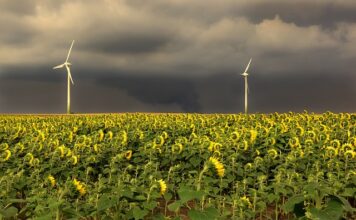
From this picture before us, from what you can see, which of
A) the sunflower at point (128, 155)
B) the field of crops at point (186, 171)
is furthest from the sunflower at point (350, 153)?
the sunflower at point (128, 155)

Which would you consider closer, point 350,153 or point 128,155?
point 350,153

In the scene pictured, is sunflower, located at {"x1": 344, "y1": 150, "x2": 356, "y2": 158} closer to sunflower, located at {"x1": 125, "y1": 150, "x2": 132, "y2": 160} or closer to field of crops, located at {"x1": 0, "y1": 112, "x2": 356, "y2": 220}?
field of crops, located at {"x1": 0, "y1": 112, "x2": 356, "y2": 220}

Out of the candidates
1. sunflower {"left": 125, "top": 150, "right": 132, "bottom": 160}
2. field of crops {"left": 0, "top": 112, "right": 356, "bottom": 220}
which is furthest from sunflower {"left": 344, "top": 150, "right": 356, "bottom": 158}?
sunflower {"left": 125, "top": 150, "right": 132, "bottom": 160}

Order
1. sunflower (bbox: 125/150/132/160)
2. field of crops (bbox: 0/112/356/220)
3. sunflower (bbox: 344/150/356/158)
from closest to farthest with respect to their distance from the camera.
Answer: field of crops (bbox: 0/112/356/220) → sunflower (bbox: 344/150/356/158) → sunflower (bbox: 125/150/132/160)

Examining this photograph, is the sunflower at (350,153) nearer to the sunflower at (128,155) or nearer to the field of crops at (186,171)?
the field of crops at (186,171)

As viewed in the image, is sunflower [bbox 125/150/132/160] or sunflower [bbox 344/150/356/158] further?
sunflower [bbox 125/150/132/160]

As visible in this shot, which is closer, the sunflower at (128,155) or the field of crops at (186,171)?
the field of crops at (186,171)

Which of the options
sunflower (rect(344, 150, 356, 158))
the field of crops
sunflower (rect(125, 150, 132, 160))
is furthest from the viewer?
sunflower (rect(125, 150, 132, 160))

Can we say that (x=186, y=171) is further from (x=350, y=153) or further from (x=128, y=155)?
(x=350, y=153)

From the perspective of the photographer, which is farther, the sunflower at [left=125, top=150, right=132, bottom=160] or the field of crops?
the sunflower at [left=125, top=150, right=132, bottom=160]

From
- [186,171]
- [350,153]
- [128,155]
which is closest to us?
[350,153]

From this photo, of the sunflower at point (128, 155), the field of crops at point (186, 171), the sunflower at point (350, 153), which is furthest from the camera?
the sunflower at point (128, 155)

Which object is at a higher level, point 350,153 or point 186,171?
point 350,153

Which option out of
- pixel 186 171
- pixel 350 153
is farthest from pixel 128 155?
pixel 350 153
